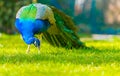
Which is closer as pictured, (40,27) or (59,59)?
(59,59)

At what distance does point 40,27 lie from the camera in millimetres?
8820

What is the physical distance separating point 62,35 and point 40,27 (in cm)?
168

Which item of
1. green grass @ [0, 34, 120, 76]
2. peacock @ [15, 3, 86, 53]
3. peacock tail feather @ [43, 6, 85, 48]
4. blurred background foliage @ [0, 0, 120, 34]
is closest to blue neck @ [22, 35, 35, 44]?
peacock @ [15, 3, 86, 53]

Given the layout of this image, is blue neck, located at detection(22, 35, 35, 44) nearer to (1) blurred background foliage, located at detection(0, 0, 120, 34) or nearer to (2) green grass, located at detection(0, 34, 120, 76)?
(2) green grass, located at detection(0, 34, 120, 76)

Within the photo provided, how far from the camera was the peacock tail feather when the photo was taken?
10.4 metres

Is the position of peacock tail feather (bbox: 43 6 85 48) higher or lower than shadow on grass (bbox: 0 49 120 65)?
lower

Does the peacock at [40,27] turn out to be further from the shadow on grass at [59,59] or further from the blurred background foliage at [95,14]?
the blurred background foliage at [95,14]

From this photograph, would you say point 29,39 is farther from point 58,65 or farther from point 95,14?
point 95,14

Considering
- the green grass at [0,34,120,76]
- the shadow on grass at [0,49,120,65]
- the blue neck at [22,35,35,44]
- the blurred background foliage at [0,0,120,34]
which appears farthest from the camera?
the blurred background foliage at [0,0,120,34]

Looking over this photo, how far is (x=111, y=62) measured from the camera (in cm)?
786

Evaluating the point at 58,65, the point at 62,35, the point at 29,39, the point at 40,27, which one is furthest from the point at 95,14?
the point at 58,65

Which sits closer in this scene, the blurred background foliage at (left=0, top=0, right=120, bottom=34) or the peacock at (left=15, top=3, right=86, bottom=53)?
the peacock at (left=15, top=3, right=86, bottom=53)

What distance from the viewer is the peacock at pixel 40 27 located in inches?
343

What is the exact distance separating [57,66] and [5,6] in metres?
12.0
